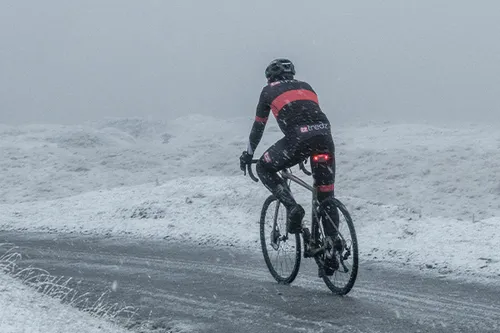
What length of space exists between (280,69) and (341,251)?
6.72ft

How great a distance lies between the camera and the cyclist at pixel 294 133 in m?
6.14

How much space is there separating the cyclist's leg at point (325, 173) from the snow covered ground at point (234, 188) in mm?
2177

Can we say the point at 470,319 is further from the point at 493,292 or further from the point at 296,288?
the point at 296,288

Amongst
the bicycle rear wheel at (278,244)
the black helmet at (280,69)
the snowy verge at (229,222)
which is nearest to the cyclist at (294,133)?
the black helmet at (280,69)

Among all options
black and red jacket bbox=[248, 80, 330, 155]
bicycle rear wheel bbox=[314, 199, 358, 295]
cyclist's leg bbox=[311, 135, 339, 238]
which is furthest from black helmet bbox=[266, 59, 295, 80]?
bicycle rear wheel bbox=[314, 199, 358, 295]

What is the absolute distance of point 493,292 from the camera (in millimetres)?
6402

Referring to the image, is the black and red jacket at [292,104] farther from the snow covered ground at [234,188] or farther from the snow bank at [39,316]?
the snow covered ground at [234,188]

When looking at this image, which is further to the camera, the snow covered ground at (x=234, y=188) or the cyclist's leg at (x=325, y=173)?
the snow covered ground at (x=234, y=188)

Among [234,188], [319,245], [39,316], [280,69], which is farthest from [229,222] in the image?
[39,316]

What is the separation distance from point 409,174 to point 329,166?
11082mm

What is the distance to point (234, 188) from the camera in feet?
43.3

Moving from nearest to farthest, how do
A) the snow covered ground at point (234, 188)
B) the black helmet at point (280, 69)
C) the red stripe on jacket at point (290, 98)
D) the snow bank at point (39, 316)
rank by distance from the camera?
the snow bank at point (39, 316)
the red stripe on jacket at point (290, 98)
the black helmet at point (280, 69)
the snow covered ground at point (234, 188)

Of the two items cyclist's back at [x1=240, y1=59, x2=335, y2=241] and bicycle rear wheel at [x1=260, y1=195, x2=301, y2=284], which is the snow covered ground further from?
cyclist's back at [x1=240, y1=59, x2=335, y2=241]

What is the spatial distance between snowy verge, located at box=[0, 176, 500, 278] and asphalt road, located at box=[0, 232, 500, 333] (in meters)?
0.88
